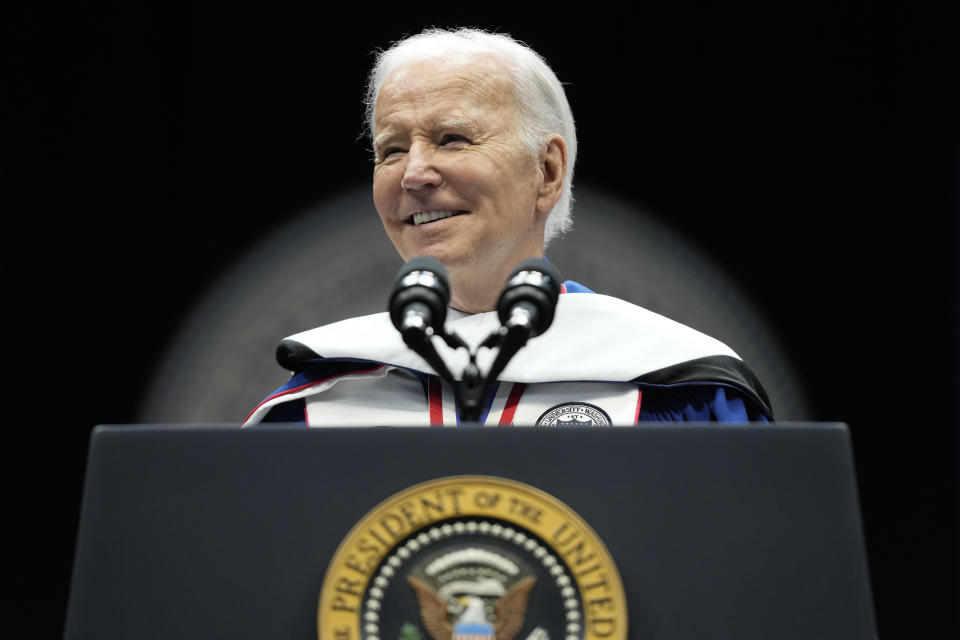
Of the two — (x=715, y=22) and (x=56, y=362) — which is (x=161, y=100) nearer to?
(x=56, y=362)

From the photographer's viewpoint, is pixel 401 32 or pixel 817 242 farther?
pixel 401 32

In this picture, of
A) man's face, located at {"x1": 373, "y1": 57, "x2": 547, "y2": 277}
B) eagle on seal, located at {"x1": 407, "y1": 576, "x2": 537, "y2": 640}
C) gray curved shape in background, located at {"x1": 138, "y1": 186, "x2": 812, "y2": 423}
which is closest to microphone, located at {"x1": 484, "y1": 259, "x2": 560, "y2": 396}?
eagle on seal, located at {"x1": 407, "y1": 576, "x2": 537, "y2": 640}

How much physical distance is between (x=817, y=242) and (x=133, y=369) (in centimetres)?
272

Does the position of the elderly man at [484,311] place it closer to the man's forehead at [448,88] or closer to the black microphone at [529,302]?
the man's forehead at [448,88]

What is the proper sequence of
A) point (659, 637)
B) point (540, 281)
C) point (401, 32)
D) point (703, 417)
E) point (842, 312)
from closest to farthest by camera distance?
point (659, 637) < point (540, 281) < point (703, 417) < point (842, 312) < point (401, 32)

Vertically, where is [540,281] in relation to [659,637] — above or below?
above

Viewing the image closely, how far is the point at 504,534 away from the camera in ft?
3.75

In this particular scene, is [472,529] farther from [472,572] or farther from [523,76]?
[523,76]

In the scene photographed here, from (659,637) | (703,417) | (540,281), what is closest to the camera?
(659,637)

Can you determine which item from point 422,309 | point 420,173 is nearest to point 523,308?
point 422,309

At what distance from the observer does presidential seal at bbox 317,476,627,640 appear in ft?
3.68

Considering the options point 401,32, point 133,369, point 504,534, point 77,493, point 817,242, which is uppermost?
point 401,32

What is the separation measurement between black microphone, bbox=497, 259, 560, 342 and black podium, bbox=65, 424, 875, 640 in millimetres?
208

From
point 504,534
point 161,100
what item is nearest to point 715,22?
point 161,100
